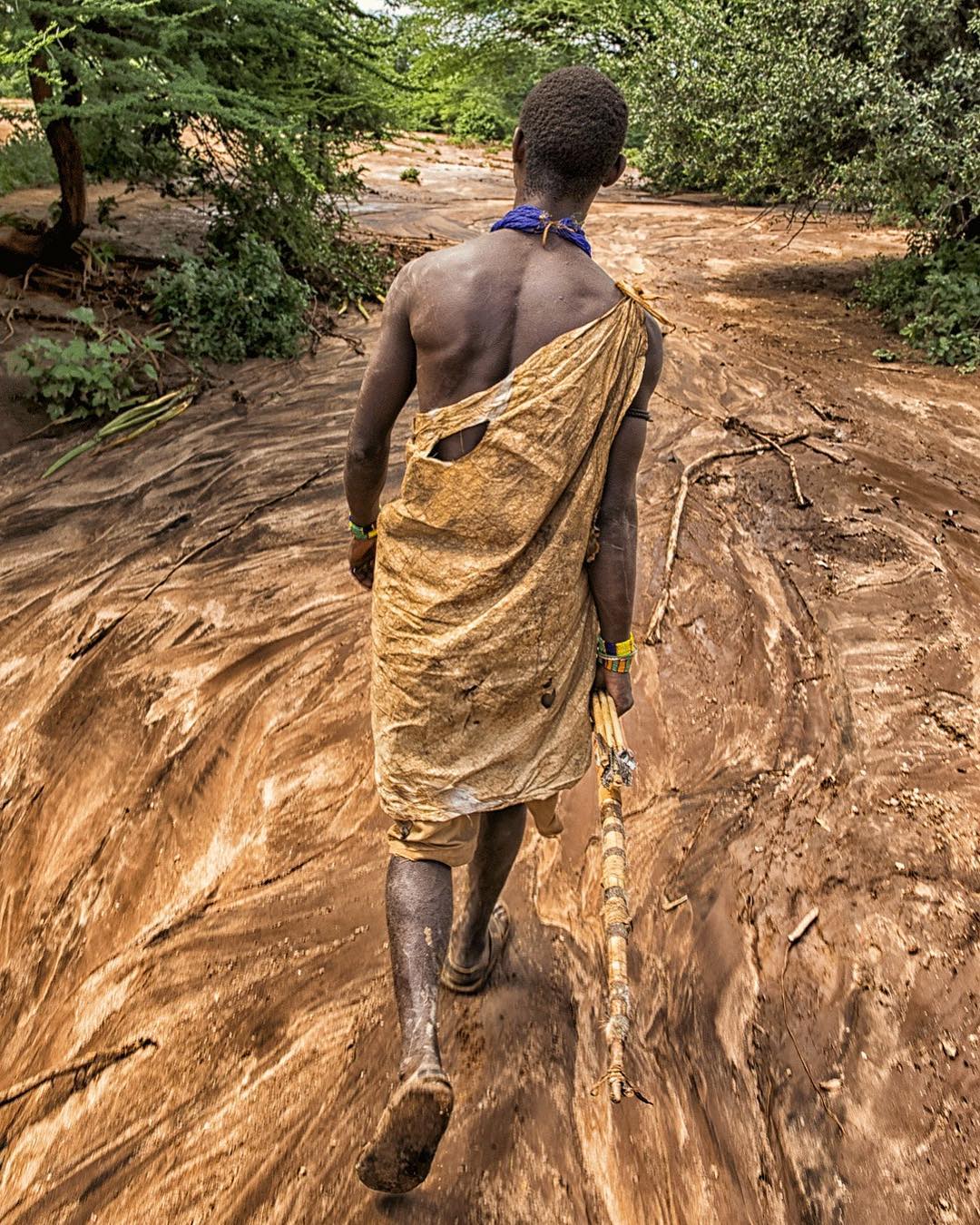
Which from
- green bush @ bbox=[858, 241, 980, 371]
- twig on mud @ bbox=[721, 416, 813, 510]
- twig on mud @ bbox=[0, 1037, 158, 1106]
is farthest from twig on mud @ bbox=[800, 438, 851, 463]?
twig on mud @ bbox=[0, 1037, 158, 1106]

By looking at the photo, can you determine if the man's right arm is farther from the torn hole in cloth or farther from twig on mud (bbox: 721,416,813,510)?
twig on mud (bbox: 721,416,813,510)

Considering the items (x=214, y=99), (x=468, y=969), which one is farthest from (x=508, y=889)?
(x=214, y=99)

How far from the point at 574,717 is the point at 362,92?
15.9 feet

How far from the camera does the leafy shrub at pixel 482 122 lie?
13.6 meters

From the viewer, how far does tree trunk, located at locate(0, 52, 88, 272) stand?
4.11 m

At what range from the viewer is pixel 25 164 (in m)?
5.34

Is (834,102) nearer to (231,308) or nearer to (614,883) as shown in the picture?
(231,308)

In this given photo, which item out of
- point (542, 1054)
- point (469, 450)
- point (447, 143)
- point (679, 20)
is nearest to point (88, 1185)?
point (542, 1054)

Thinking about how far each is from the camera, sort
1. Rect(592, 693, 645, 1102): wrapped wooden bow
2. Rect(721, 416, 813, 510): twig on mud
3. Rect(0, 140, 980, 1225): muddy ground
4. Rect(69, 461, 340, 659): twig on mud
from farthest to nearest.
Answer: Rect(721, 416, 813, 510): twig on mud, Rect(69, 461, 340, 659): twig on mud, Rect(0, 140, 980, 1225): muddy ground, Rect(592, 693, 645, 1102): wrapped wooden bow

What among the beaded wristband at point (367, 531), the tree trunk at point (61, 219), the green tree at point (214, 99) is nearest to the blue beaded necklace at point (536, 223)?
the beaded wristband at point (367, 531)

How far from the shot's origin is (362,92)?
4840 mm

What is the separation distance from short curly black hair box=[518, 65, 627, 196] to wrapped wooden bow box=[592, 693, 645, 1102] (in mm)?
951

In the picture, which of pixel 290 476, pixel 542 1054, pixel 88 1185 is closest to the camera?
pixel 88 1185

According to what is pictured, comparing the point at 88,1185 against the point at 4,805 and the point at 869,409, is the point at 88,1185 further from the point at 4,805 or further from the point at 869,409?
the point at 869,409
